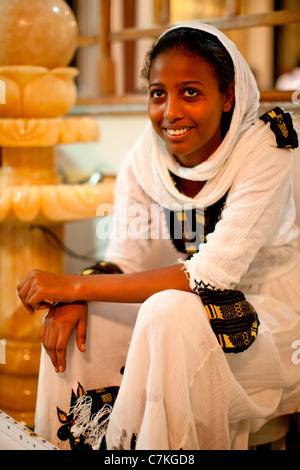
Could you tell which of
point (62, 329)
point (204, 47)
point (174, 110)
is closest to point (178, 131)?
point (174, 110)

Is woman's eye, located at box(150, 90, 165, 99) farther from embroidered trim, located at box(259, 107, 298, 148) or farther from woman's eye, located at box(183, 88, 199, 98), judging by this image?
embroidered trim, located at box(259, 107, 298, 148)

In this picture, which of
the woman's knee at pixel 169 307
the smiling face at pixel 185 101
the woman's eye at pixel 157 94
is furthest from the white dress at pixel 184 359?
the woman's eye at pixel 157 94

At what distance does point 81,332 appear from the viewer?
4.13 feet

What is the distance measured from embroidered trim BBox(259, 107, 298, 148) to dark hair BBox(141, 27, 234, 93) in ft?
0.44

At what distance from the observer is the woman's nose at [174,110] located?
1.27m

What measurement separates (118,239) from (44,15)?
2.21 feet

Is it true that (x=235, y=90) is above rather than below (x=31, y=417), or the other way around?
above

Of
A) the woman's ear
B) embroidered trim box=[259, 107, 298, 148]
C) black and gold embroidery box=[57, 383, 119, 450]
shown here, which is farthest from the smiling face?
black and gold embroidery box=[57, 383, 119, 450]

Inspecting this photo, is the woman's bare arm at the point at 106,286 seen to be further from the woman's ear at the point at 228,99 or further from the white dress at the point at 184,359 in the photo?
the woman's ear at the point at 228,99

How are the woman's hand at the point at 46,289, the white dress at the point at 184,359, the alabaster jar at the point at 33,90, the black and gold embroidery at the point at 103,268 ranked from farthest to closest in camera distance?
the alabaster jar at the point at 33,90
the black and gold embroidery at the point at 103,268
the woman's hand at the point at 46,289
the white dress at the point at 184,359

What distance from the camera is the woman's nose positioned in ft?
4.15

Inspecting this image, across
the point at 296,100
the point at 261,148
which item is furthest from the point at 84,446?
the point at 296,100

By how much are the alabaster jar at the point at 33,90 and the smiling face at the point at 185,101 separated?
472mm

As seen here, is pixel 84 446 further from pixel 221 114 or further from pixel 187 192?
pixel 221 114
